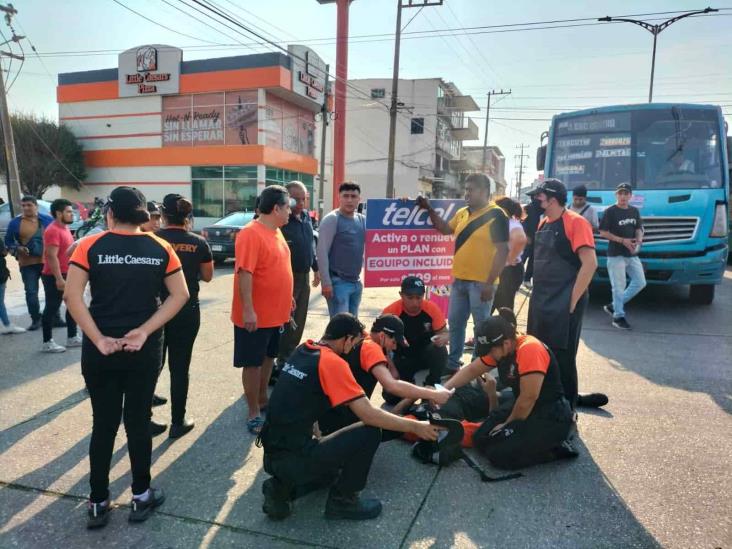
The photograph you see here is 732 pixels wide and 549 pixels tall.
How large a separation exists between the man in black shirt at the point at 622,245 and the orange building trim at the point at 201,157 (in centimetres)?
2109

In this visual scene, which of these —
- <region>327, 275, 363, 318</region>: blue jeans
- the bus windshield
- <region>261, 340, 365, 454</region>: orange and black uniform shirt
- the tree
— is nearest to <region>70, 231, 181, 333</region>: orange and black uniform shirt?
<region>261, 340, 365, 454</region>: orange and black uniform shirt

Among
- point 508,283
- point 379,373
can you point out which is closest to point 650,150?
point 508,283

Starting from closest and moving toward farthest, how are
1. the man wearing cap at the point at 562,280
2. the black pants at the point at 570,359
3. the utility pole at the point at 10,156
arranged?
1. the man wearing cap at the point at 562,280
2. the black pants at the point at 570,359
3. the utility pole at the point at 10,156

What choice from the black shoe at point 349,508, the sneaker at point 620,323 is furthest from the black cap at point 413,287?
the sneaker at point 620,323

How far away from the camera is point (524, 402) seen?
10.3ft

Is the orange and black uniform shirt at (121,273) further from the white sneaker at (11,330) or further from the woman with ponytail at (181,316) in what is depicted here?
the white sneaker at (11,330)

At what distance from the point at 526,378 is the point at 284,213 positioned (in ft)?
6.51

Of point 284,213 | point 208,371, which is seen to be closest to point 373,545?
point 284,213

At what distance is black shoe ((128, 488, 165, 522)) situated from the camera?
2.62m

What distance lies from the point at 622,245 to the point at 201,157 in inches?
952

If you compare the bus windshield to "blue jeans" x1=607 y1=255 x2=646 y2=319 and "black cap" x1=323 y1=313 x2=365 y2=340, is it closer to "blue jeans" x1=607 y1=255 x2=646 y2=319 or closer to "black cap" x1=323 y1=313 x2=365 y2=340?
"blue jeans" x1=607 y1=255 x2=646 y2=319

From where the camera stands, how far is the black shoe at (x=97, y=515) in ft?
8.41

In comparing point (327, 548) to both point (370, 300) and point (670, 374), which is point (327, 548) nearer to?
point (670, 374)

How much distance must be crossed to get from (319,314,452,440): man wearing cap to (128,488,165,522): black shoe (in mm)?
1023
